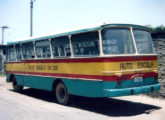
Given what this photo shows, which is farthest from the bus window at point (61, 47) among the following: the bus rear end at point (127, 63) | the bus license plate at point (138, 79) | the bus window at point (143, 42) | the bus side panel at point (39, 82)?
the bus license plate at point (138, 79)

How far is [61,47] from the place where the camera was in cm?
1010

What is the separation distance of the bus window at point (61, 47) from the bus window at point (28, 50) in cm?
221

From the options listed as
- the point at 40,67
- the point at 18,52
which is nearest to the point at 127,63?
the point at 40,67

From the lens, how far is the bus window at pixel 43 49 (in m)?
11.1

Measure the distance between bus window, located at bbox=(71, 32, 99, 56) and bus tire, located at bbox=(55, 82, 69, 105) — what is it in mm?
1631

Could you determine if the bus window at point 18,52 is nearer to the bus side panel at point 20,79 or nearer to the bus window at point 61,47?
the bus side panel at point 20,79

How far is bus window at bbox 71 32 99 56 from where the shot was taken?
8250mm

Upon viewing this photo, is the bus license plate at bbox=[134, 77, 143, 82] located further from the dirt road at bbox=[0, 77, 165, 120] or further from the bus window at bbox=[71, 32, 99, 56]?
the bus window at bbox=[71, 32, 99, 56]

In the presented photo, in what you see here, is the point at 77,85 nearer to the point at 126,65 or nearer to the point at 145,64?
the point at 126,65

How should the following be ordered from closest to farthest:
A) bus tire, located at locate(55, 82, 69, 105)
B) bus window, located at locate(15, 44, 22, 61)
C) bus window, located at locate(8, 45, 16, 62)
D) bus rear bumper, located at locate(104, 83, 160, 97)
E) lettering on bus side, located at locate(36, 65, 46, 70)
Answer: bus rear bumper, located at locate(104, 83, 160, 97), bus tire, located at locate(55, 82, 69, 105), lettering on bus side, located at locate(36, 65, 46, 70), bus window, located at locate(15, 44, 22, 61), bus window, located at locate(8, 45, 16, 62)

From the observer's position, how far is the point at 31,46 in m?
12.5

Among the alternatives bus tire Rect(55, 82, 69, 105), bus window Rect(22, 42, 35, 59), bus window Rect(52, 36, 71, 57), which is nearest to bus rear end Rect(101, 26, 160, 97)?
bus window Rect(52, 36, 71, 57)

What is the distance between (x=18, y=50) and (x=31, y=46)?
5.85 ft

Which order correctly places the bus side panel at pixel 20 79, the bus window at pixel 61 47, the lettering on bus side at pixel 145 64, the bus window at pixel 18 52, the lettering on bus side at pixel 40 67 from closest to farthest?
the lettering on bus side at pixel 145 64
the bus window at pixel 61 47
the lettering on bus side at pixel 40 67
the bus side panel at pixel 20 79
the bus window at pixel 18 52
